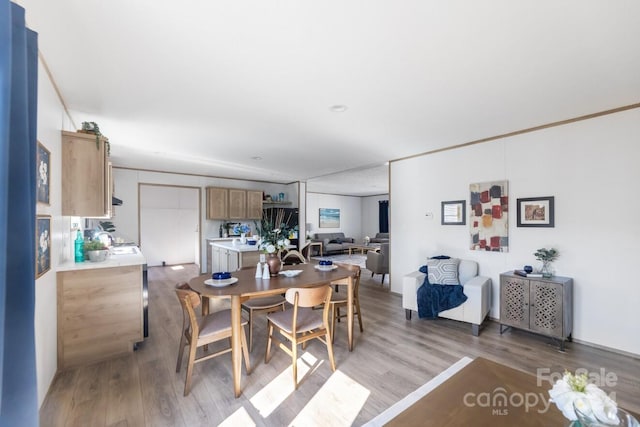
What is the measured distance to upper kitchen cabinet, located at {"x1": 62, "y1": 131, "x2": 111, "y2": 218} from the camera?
2543 millimetres

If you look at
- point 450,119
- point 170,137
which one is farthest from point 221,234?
point 450,119

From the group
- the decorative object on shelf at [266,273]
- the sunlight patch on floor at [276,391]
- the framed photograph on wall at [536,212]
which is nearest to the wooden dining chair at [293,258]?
the decorative object on shelf at [266,273]

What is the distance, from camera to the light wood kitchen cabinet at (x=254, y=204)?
23.8 ft

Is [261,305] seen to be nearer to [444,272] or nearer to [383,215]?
[444,272]

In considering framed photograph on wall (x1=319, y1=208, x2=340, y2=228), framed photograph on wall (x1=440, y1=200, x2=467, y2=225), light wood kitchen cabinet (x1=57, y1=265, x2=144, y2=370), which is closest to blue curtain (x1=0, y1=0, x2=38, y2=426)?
light wood kitchen cabinet (x1=57, y1=265, x2=144, y2=370)

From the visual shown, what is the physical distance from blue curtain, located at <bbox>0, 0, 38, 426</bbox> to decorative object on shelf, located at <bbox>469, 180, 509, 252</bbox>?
429 centimetres

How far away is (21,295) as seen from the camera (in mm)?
1127

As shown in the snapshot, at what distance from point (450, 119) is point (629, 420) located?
9.26 feet

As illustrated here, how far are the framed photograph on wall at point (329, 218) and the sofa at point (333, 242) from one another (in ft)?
1.77

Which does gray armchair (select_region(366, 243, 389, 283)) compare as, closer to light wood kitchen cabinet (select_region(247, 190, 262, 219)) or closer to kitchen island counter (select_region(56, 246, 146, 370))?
light wood kitchen cabinet (select_region(247, 190, 262, 219))

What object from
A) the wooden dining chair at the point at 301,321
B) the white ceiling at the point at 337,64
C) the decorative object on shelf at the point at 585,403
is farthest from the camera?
the wooden dining chair at the point at 301,321

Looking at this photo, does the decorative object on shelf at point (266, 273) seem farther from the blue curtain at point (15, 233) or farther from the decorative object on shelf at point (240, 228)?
the decorative object on shelf at point (240, 228)

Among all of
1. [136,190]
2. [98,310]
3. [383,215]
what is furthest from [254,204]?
[383,215]

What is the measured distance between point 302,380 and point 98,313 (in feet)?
6.60
